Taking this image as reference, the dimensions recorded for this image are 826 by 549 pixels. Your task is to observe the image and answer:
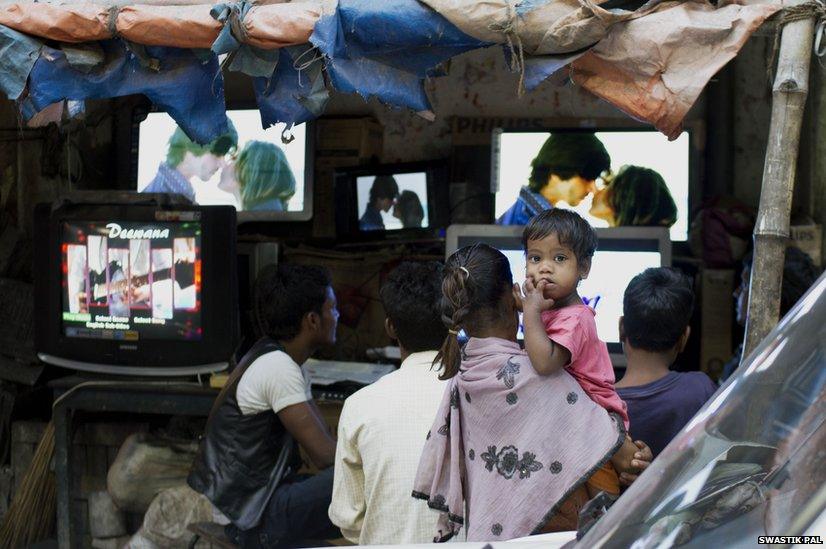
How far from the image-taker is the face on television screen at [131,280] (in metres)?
5.68

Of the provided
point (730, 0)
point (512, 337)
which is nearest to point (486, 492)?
point (512, 337)

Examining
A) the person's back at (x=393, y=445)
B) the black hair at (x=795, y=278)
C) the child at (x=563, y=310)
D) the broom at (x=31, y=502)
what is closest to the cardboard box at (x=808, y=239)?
the black hair at (x=795, y=278)

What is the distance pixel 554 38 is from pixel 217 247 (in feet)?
8.84

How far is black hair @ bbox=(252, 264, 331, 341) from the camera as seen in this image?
4504mm

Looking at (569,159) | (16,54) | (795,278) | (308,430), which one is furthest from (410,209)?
(16,54)

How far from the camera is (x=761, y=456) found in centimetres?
186

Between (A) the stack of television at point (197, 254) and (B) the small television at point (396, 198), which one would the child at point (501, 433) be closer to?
(A) the stack of television at point (197, 254)

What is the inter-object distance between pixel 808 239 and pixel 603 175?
1.08 meters

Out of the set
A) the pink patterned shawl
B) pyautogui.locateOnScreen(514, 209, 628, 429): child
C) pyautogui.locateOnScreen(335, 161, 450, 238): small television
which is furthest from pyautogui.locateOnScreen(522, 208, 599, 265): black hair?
pyautogui.locateOnScreen(335, 161, 450, 238): small television

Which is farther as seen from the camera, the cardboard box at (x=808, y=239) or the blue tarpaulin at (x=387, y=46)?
the cardboard box at (x=808, y=239)

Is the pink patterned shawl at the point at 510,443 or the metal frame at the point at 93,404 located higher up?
the pink patterned shawl at the point at 510,443

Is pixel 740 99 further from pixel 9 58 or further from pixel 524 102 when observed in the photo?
pixel 9 58

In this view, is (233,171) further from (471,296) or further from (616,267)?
(471,296)

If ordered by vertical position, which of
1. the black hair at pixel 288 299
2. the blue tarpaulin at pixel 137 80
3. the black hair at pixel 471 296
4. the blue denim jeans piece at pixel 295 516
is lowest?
the blue denim jeans piece at pixel 295 516
